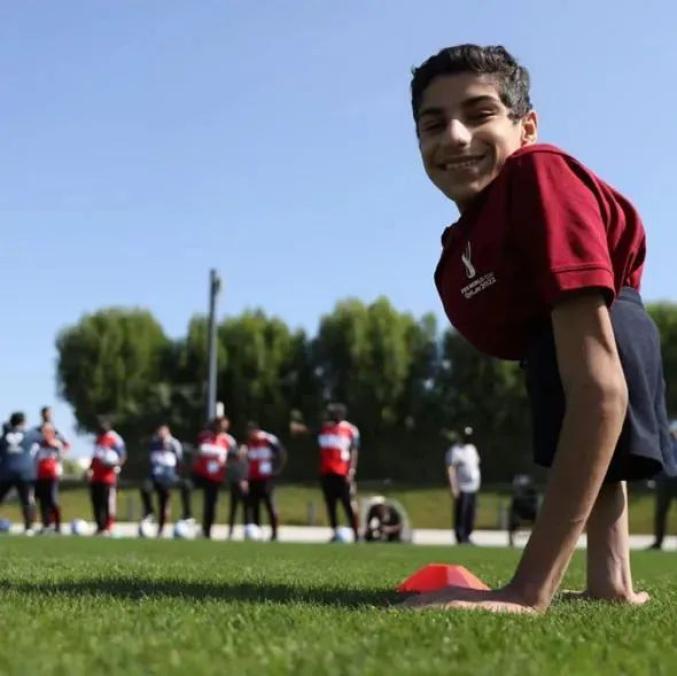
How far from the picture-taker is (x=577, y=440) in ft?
9.36

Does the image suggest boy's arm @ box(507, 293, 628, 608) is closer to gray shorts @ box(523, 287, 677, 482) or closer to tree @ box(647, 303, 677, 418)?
gray shorts @ box(523, 287, 677, 482)

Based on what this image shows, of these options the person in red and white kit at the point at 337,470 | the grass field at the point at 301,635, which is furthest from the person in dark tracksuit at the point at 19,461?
the grass field at the point at 301,635

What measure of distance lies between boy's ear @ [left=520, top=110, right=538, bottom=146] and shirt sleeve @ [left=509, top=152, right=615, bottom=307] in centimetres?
35

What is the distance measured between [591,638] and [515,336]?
112 cm

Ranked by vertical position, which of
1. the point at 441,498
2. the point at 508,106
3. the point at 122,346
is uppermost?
the point at 122,346

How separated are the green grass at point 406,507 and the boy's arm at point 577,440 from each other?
91.0 feet

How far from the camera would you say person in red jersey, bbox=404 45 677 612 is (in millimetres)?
2854

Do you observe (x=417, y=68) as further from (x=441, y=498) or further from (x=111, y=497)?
(x=441, y=498)

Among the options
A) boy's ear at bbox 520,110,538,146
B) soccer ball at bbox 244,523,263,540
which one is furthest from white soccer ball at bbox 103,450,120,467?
boy's ear at bbox 520,110,538,146

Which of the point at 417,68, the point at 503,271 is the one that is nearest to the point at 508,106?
the point at 417,68

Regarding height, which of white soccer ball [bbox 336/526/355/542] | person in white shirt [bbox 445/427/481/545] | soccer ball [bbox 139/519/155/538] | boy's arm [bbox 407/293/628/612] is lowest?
soccer ball [bbox 139/519/155/538]

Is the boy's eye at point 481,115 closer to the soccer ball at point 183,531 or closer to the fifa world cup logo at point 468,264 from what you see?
the fifa world cup logo at point 468,264

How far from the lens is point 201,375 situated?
64688 millimetres

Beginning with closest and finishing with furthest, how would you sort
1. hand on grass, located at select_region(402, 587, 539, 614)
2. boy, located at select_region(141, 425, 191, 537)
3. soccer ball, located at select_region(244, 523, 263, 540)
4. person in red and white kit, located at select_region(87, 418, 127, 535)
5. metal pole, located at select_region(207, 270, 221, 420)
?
hand on grass, located at select_region(402, 587, 539, 614) < soccer ball, located at select_region(244, 523, 263, 540) < person in red and white kit, located at select_region(87, 418, 127, 535) < boy, located at select_region(141, 425, 191, 537) < metal pole, located at select_region(207, 270, 221, 420)
